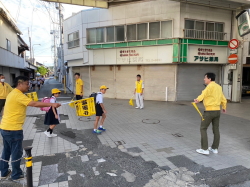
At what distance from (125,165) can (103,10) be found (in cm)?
1202

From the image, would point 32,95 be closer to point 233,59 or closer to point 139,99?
point 139,99

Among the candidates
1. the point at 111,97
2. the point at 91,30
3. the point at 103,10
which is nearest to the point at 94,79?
the point at 111,97

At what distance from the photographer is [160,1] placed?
38.5 feet

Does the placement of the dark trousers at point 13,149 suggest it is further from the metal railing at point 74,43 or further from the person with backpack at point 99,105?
the metal railing at point 74,43

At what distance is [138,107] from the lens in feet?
34.0

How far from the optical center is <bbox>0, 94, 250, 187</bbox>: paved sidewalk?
366 cm

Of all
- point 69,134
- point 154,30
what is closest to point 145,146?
point 69,134

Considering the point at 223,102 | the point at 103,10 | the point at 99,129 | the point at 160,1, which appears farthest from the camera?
the point at 103,10

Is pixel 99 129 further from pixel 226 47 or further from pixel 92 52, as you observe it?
pixel 226 47

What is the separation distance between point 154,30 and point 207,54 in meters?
3.73

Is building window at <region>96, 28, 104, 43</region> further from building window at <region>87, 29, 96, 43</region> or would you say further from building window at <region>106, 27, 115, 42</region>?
building window at <region>106, 27, 115, 42</region>

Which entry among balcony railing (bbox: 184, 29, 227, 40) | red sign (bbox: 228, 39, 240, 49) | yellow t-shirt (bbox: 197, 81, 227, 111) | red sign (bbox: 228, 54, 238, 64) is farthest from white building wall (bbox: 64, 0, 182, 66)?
yellow t-shirt (bbox: 197, 81, 227, 111)

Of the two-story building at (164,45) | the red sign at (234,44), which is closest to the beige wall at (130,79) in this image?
the two-story building at (164,45)

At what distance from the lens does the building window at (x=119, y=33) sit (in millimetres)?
12984
